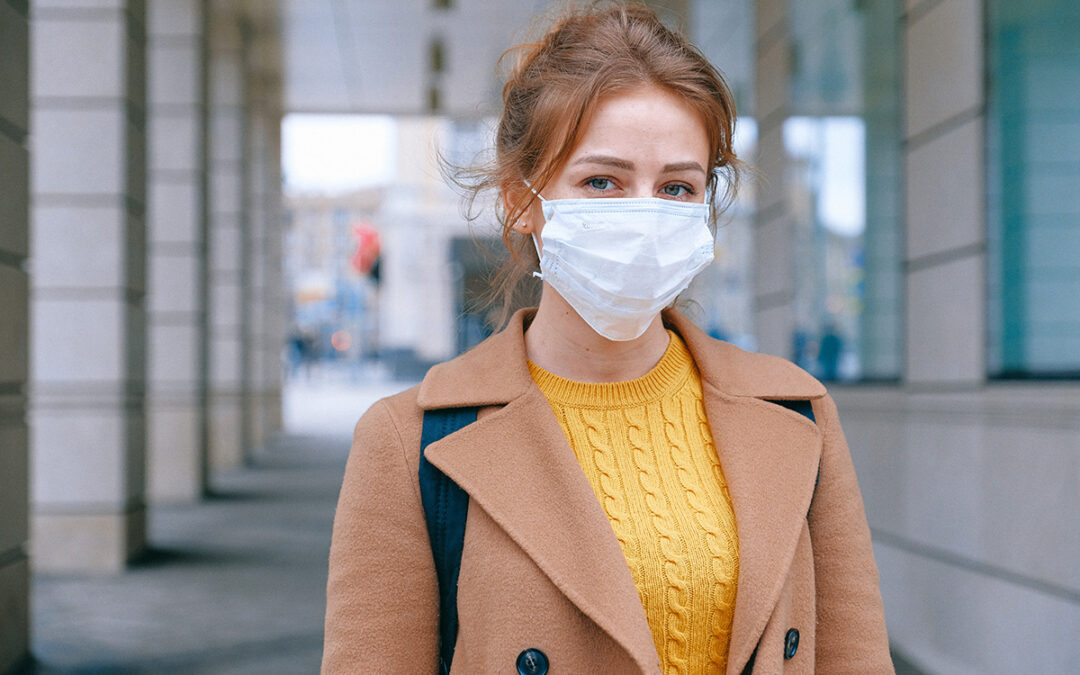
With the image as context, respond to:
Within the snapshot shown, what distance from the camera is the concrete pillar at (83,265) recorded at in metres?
7.01

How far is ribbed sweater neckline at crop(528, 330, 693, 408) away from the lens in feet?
5.91

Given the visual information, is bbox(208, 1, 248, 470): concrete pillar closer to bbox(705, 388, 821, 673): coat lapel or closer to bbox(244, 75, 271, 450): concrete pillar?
bbox(244, 75, 271, 450): concrete pillar

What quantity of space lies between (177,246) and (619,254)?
916 cm

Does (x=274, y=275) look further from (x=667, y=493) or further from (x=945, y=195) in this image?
(x=667, y=493)

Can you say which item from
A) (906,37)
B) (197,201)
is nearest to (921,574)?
(906,37)

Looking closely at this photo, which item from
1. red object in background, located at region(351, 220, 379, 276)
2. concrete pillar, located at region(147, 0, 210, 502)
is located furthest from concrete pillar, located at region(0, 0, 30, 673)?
red object in background, located at region(351, 220, 379, 276)

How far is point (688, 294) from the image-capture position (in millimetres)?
2715

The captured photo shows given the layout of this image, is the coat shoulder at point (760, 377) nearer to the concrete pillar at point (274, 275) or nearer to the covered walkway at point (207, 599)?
the covered walkway at point (207, 599)

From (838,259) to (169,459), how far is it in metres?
7.15

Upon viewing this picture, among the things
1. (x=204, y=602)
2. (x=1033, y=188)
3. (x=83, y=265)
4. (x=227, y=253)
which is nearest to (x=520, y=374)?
(x=1033, y=188)

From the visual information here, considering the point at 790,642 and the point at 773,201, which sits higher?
the point at 773,201

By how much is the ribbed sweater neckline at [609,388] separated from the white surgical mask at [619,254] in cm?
8

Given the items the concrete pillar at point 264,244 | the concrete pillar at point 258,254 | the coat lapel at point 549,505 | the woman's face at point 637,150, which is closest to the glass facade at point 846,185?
the woman's face at point 637,150

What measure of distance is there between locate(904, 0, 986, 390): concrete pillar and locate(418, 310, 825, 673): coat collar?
10.2ft
